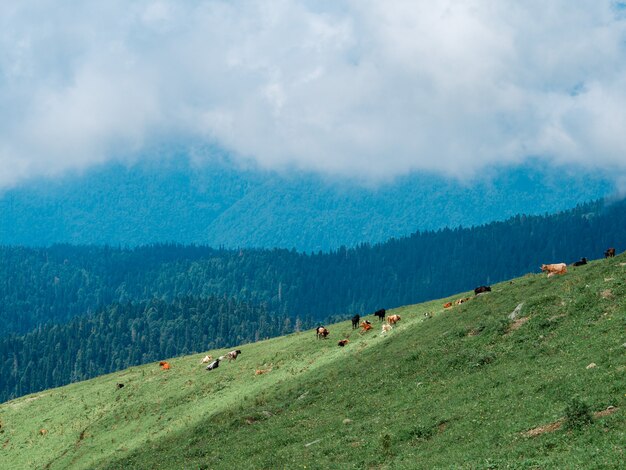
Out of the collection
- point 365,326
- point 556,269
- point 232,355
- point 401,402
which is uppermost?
point 556,269

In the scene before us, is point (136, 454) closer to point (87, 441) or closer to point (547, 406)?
point (87, 441)

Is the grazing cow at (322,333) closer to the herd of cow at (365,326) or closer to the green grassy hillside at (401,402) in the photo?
the herd of cow at (365,326)

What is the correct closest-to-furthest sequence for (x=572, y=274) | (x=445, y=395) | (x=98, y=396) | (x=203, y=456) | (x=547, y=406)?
(x=547, y=406)
(x=445, y=395)
(x=203, y=456)
(x=572, y=274)
(x=98, y=396)

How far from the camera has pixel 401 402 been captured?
4838 cm

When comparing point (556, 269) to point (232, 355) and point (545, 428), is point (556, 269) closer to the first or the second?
point (545, 428)

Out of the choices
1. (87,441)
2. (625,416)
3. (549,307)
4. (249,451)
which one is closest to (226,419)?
(249,451)

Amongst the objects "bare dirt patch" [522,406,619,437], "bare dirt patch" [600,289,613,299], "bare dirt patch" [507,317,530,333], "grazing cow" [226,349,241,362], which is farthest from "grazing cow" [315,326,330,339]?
"bare dirt patch" [522,406,619,437]

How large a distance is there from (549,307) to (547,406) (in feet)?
57.2

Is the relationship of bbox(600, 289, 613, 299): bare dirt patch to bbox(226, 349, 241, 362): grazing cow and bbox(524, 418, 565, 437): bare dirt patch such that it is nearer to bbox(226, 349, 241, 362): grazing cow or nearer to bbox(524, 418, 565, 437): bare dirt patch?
bbox(524, 418, 565, 437): bare dirt patch

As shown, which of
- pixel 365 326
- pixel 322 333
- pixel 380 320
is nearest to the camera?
pixel 365 326

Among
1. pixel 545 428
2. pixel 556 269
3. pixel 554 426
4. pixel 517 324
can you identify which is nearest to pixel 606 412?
pixel 554 426

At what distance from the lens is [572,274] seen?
63.3 metres

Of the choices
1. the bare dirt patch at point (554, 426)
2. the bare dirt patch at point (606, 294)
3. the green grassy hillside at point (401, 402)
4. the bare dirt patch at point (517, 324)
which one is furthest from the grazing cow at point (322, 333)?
the bare dirt patch at point (554, 426)

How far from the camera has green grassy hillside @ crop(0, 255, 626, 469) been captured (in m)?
35.4
